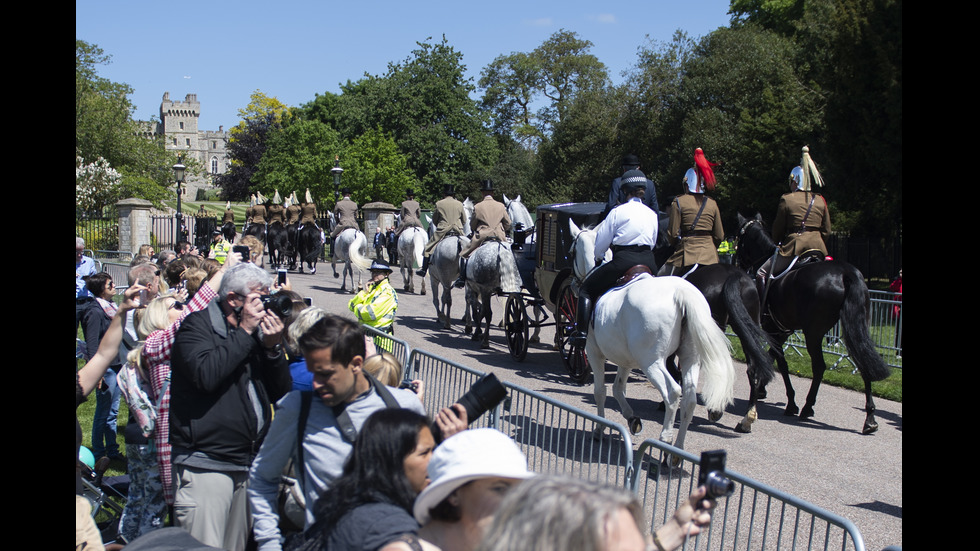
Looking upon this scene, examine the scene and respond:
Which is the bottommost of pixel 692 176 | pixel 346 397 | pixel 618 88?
pixel 346 397

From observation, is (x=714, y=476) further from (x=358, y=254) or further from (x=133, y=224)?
(x=133, y=224)

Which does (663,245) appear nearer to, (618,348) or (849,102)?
(618,348)

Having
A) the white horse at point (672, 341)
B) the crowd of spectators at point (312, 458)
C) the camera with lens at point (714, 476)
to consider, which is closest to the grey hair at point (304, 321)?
the crowd of spectators at point (312, 458)

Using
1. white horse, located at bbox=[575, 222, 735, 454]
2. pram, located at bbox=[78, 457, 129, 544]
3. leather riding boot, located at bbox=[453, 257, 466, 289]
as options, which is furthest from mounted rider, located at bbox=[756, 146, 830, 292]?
pram, located at bbox=[78, 457, 129, 544]

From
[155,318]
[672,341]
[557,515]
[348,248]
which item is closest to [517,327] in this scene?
[672,341]

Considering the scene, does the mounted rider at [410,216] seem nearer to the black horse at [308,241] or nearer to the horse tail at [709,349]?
the black horse at [308,241]

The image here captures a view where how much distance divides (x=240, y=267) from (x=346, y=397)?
1157mm

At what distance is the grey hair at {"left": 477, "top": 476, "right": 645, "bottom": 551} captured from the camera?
5.87 ft

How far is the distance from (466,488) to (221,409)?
74.8 inches

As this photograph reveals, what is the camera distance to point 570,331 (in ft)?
34.6

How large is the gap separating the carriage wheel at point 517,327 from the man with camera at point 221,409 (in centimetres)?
830

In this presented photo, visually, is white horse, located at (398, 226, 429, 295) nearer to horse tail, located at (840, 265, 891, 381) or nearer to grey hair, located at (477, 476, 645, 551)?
horse tail, located at (840, 265, 891, 381)

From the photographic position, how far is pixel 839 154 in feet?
78.4
